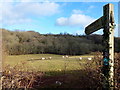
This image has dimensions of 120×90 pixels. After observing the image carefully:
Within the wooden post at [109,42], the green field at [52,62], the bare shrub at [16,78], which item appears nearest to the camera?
the wooden post at [109,42]

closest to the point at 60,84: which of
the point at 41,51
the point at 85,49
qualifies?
the point at 85,49

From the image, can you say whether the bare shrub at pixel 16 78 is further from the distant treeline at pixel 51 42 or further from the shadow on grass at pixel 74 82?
the distant treeline at pixel 51 42

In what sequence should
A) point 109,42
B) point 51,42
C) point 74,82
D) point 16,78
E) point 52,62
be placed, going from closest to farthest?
point 109,42, point 16,78, point 74,82, point 52,62, point 51,42

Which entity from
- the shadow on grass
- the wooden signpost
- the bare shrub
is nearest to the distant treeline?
the shadow on grass

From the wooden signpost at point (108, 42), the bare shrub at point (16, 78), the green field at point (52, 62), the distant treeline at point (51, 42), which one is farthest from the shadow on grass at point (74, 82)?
the distant treeline at point (51, 42)

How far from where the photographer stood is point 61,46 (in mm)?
8211

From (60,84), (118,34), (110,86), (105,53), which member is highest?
(118,34)

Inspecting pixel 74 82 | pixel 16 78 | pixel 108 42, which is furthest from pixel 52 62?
pixel 108 42

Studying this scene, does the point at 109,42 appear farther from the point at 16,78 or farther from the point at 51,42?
the point at 51,42

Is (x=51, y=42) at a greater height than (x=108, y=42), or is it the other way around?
(x=51, y=42)

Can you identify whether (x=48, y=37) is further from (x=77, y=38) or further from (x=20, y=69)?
(x=20, y=69)

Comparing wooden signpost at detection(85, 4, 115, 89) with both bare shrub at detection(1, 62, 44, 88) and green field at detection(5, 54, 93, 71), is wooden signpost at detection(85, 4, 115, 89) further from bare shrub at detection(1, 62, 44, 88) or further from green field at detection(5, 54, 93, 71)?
green field at detection(5, 54, 93, 71)

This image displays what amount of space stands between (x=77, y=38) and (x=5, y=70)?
4762mm

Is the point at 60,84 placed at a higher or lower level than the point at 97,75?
lower
